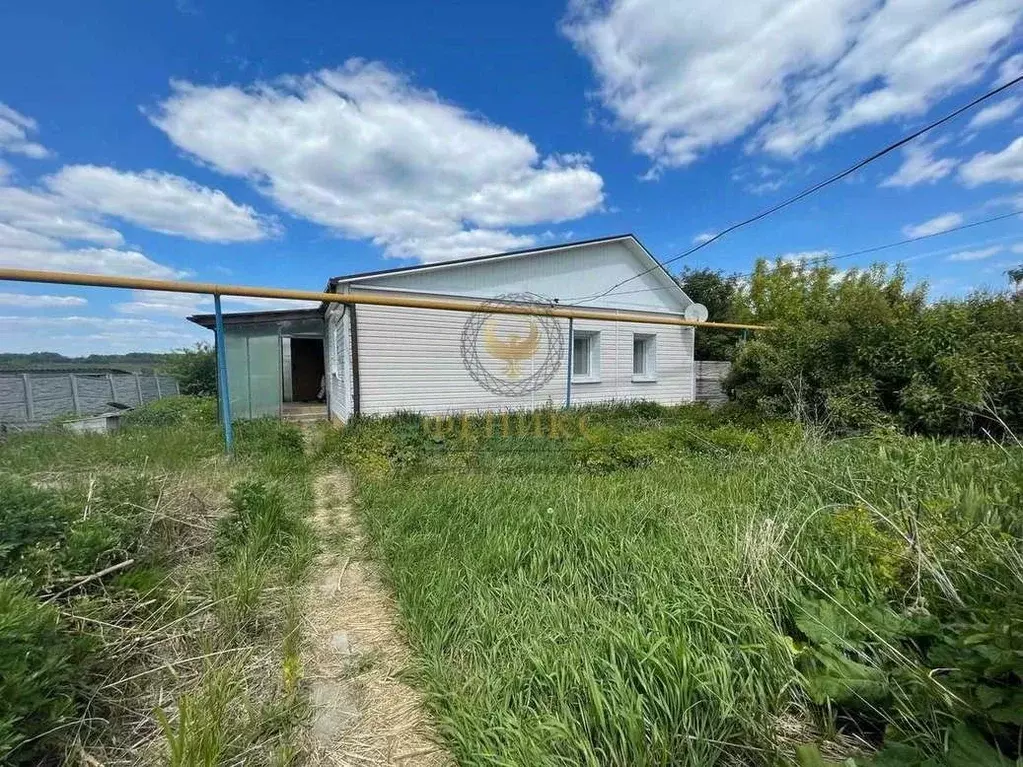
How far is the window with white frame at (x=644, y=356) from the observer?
37.0 ft

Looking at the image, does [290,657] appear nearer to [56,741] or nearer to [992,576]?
[56,741]

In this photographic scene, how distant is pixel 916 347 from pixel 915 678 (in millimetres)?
5834

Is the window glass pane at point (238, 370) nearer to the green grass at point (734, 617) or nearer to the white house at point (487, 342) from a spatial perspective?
the white house at point (487, 342)

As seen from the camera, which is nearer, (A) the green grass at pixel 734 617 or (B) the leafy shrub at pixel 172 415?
(A) the green grass at pixel 734 617

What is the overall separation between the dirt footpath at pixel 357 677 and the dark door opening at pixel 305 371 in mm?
12374

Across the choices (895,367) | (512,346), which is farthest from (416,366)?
(895,367)

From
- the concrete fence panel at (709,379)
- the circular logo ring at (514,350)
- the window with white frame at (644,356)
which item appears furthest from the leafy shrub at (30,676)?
the concrete fence panel at (709,379)

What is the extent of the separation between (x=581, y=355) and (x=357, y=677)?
9216 millimetres

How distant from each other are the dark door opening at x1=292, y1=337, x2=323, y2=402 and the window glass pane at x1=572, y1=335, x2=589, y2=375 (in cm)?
898

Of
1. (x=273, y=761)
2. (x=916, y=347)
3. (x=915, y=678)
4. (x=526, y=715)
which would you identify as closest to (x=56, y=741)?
(x=273, y=761)

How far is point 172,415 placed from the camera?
8000 mm

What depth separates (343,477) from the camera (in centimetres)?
530

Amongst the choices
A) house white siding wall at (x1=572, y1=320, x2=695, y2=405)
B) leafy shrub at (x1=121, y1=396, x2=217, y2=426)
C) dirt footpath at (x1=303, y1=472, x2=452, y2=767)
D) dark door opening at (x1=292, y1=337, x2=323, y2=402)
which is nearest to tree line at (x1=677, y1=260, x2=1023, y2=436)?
house white siding wall at (x1=572, y1=320, x2=695, y2=405)

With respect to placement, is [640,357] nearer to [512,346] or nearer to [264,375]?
[512,346]
